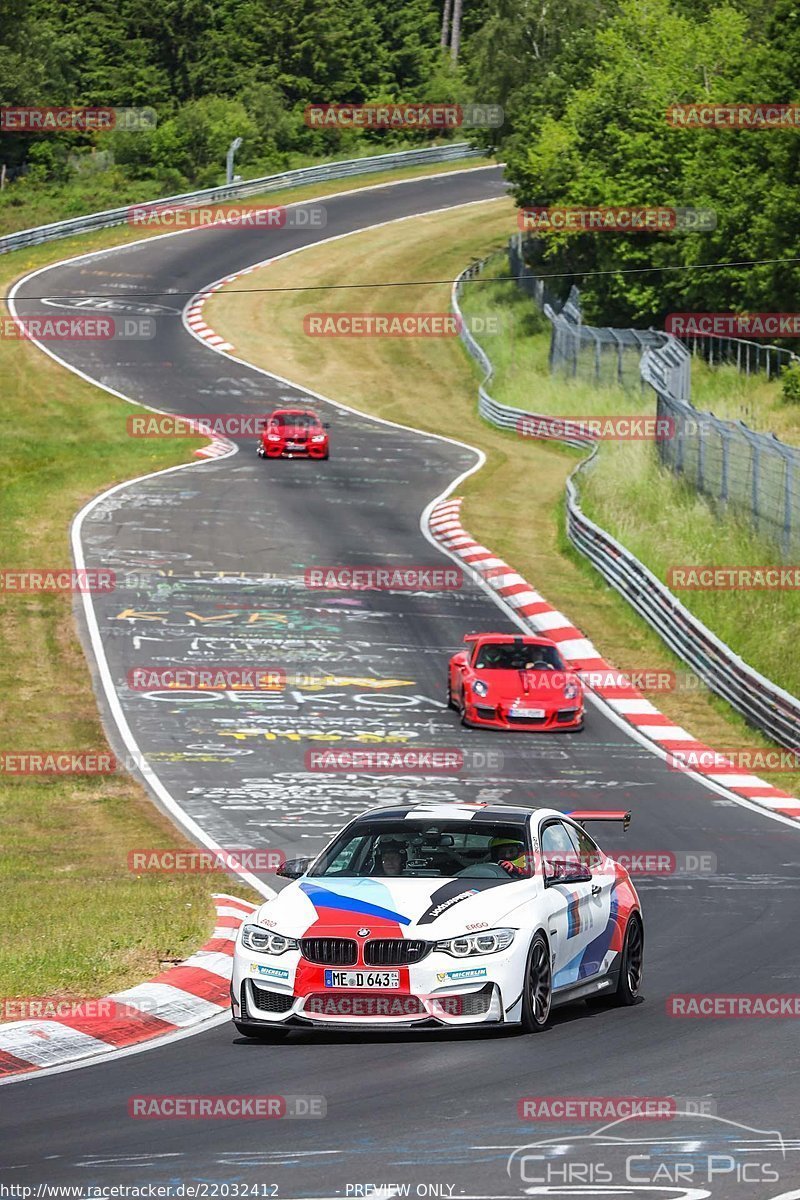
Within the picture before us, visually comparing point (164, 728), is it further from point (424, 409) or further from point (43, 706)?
point (424, 409)

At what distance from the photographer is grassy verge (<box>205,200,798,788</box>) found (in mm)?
34125

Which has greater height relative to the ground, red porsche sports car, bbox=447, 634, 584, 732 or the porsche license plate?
the porsche license plate

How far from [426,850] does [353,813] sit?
999 centimetres

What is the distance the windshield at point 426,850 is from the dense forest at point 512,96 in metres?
40.9

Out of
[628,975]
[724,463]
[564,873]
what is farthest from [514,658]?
[564,873]

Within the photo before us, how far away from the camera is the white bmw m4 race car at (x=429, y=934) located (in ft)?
35.4

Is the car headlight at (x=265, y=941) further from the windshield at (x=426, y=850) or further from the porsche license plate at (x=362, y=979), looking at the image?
the windshield at (x=426, y=850)

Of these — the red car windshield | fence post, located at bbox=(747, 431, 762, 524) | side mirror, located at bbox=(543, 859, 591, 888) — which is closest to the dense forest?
the red car windshield

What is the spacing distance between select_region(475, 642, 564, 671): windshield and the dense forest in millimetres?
25848

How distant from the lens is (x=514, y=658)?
2759 cm

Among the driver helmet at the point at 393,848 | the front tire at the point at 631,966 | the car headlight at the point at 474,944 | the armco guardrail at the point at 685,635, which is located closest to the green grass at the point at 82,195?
the armco guardrail at the point at 685,635

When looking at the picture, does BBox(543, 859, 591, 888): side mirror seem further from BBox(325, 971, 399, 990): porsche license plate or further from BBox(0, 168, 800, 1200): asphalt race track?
BBox(325, 971, 399, 990): porsche license plate

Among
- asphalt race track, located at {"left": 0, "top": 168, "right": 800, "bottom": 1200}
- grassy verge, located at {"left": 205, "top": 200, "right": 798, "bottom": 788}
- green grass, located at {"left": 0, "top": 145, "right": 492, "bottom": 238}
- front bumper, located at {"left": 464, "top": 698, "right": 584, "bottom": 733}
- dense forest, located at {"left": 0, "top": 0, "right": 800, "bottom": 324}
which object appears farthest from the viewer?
green grass, located at {"left": 0, "top": 145, "right": 492, "bottom": 238}

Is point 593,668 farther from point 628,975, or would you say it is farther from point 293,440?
point 293,440
